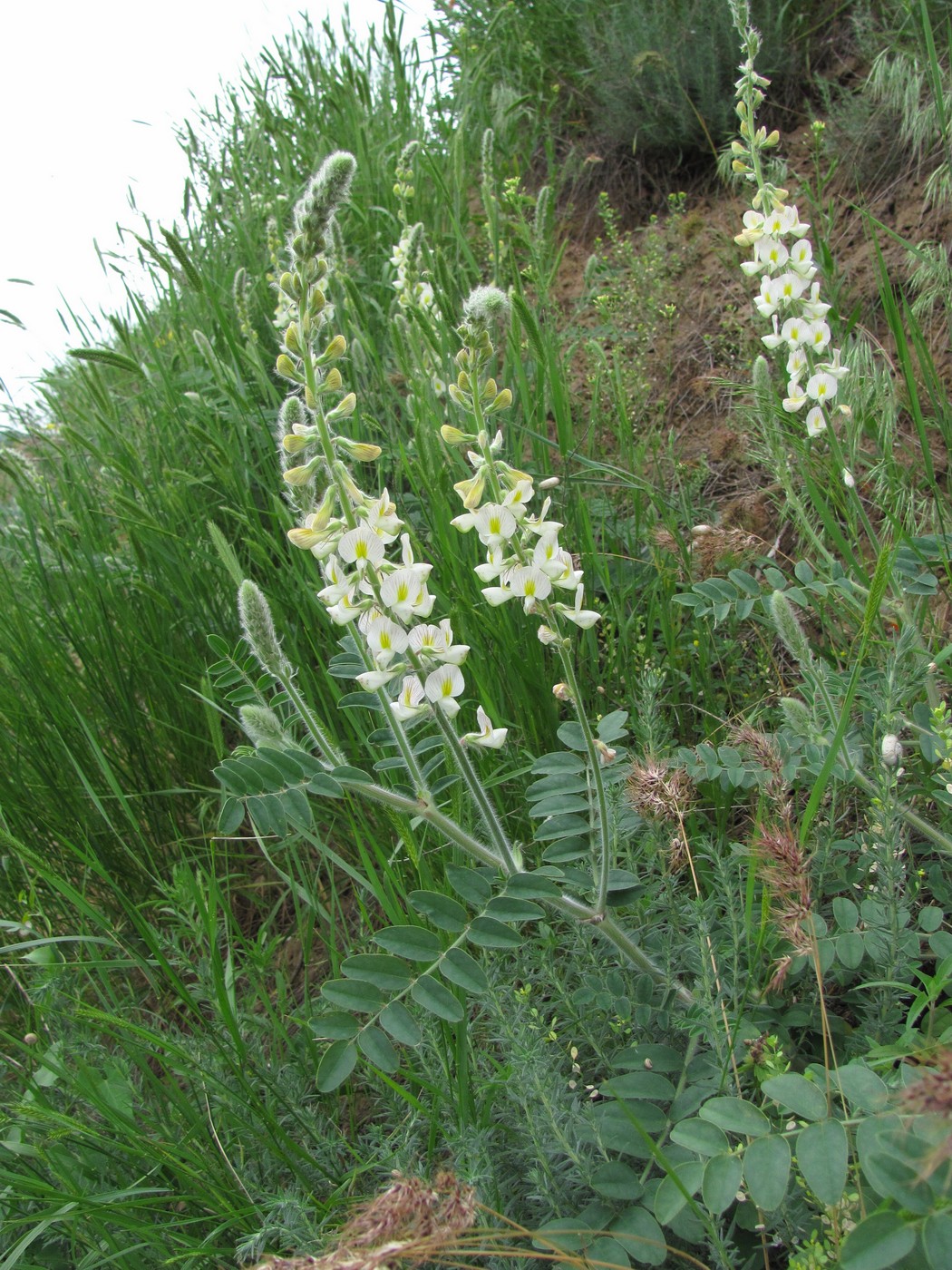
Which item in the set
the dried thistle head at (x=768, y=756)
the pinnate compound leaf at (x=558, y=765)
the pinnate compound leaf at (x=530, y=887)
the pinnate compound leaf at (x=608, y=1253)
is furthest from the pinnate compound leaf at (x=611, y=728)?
the pinnate compound leaf at (x=608, y=1253)

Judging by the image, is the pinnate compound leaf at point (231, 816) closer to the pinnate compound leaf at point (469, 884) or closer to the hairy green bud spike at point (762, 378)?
the pinnate compound leaf at point (469, 884)

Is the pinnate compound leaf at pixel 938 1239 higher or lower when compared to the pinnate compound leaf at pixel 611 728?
lower

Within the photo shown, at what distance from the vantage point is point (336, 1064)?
1.08 meters

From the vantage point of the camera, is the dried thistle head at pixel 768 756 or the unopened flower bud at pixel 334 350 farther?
the dried thistle head at pixel 768 756

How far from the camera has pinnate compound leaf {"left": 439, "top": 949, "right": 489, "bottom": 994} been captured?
1.11 m

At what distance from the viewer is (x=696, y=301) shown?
356 cm

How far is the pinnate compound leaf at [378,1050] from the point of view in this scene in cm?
108

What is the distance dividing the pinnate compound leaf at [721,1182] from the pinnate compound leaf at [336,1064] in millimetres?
409

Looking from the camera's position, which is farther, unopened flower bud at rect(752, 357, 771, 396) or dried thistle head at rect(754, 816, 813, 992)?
unopened flower bud at rect(752, 357, 771, 396)

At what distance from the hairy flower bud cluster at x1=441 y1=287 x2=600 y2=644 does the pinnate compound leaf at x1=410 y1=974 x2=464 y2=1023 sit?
1.55ft

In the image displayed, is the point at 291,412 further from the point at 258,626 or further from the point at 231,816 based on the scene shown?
the point at 231,816

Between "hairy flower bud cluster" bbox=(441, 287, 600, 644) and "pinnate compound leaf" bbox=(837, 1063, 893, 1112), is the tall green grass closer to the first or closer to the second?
"pinnate compound leaf" bbox=(837, 1063, 893, 1112)

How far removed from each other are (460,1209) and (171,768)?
1685 mm

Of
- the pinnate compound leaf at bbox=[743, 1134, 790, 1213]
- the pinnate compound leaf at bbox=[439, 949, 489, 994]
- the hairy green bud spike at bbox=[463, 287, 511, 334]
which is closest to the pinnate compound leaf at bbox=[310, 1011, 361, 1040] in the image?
the pinnate compound leaf at bbox=[439, 949, 489, 994]
